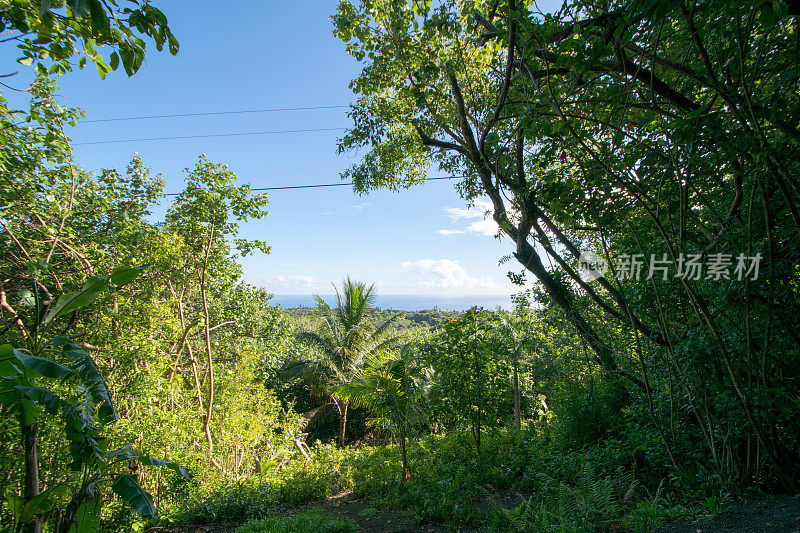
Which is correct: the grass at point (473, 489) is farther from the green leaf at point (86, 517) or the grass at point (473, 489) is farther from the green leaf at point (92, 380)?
the green leaf at point (92, 380)

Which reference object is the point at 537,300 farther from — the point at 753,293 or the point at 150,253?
the point at 150,253

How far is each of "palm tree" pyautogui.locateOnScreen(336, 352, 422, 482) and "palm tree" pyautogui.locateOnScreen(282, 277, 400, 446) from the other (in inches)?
322

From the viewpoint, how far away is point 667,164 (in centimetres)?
294

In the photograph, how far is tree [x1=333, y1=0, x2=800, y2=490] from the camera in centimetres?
241

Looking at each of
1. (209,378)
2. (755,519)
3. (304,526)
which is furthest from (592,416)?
(209,378)

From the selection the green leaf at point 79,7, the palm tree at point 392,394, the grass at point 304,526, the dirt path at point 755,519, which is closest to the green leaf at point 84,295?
the green leaf at point 79,7

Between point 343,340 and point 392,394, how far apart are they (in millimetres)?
9268

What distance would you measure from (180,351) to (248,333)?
1724mm

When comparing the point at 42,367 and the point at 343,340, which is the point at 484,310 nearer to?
the point at 42,367

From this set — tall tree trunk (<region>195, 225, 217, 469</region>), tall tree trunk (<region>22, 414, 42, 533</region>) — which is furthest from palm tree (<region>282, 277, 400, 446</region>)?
tall tree trunk (<region>22, 414, 42, 533</region>)

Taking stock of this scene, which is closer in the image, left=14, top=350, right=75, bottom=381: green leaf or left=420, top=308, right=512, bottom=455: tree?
left=14, top=350, right=75, bottom=381: green leaf

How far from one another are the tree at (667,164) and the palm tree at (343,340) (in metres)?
10.1

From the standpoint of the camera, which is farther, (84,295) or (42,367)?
(84,295)

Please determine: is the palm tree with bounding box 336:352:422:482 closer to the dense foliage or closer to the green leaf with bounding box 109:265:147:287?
the dense foliage
